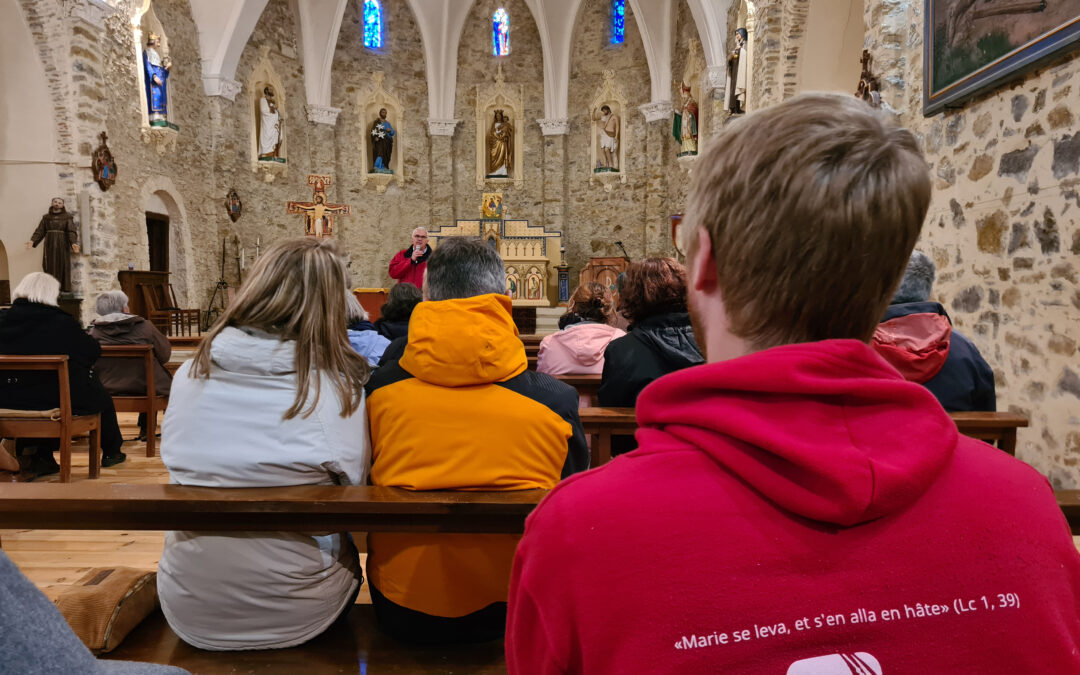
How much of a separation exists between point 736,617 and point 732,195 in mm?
404

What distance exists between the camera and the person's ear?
0.68 meters

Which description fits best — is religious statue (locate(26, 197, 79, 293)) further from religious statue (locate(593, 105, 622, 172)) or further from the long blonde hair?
religious statue (locate(593, 105, 622, 172))

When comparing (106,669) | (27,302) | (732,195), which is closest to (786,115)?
(732,195)

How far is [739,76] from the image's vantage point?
8.88 meters

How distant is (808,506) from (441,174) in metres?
15.8

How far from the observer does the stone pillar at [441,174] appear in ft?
51.2

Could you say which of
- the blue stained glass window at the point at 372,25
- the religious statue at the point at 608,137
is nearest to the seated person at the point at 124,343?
the religious statue at the point at 608,137

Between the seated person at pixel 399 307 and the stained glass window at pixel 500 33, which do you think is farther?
the stained glass window at pixel 500 33

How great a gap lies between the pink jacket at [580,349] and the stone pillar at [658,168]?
1128cm

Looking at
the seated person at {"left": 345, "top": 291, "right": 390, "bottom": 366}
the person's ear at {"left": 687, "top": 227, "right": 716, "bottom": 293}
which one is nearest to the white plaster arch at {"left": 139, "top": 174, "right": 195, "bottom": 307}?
the seated person at {"left": 345, "top": 291, "right": 390, "bottom": 366}

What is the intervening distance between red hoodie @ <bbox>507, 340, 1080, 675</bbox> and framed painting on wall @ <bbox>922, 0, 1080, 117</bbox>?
3.38 metres

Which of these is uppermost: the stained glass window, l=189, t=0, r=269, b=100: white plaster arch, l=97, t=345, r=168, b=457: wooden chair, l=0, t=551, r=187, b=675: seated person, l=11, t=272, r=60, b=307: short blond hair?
the stained glass window

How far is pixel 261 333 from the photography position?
1696 millimetres

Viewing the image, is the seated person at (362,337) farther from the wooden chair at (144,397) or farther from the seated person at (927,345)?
the wooden chair at (144,397)
